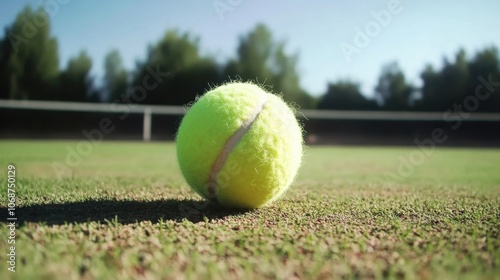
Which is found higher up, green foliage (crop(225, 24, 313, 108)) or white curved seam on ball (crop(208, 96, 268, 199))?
green foliage (crop(225, 24, 313, 108))

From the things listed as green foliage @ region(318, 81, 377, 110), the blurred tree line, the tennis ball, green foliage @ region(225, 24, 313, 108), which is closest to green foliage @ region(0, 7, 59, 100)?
the blurred tree line

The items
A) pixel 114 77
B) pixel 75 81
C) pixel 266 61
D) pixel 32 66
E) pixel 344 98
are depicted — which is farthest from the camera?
pixel 266 61

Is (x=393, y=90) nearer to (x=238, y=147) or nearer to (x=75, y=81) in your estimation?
(x=75, y=81)

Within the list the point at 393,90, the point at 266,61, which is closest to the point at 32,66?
the point at 266,61

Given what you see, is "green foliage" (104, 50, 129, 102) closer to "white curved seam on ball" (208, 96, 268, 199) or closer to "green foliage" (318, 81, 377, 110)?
"green foliage" (318, 81, 377, 110)

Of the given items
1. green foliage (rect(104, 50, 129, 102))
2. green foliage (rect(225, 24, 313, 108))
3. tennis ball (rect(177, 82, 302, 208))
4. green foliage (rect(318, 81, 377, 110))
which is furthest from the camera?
green foliage (rect(225, 24, 313, 108))

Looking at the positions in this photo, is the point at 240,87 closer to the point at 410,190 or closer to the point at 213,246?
the point at 213,246
